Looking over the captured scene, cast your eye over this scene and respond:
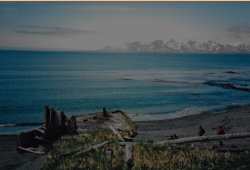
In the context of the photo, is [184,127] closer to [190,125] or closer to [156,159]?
[190,125]

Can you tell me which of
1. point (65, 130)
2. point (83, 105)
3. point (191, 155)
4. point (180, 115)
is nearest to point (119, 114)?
point (65, 130)

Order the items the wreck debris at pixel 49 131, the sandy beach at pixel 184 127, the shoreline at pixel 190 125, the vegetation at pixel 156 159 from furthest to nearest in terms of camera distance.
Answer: the shoreline at pixel 190 125 → the sandy beach at pixel 184 127 → the wreck debris at pixel 49 131 → the vegetation at pixel 156 159

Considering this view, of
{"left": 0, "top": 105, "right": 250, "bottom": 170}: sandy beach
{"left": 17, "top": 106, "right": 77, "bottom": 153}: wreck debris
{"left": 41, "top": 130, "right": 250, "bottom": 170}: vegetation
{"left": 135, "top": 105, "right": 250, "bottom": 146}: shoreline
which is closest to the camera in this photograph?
{"left": 41, "top": 130, "right": 250, "bottom": 170}: vegetation

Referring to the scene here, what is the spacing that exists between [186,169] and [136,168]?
1.80 m

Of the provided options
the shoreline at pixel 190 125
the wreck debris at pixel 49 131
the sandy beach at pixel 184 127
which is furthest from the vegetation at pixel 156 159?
the shoreline at pixel 190 125

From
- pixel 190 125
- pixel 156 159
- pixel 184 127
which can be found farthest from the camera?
pixel 190 125

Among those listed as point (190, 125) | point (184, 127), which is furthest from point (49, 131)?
point (190, 125)

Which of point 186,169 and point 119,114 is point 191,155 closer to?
point 186,169

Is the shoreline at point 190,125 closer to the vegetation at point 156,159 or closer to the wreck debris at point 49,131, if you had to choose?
the wreck debris at point 49,131

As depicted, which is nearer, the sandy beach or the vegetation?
the vegetation

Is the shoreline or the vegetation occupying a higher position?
the vegetation

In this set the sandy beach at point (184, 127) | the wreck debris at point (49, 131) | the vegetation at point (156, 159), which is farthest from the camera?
the sandy beach at point (184, 127)

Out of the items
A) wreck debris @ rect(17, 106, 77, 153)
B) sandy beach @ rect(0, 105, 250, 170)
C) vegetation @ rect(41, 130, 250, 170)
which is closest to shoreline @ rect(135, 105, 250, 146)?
sandy beach @ rect(0, 105, 250, 170)

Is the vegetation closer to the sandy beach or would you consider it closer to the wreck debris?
the wreck debris
